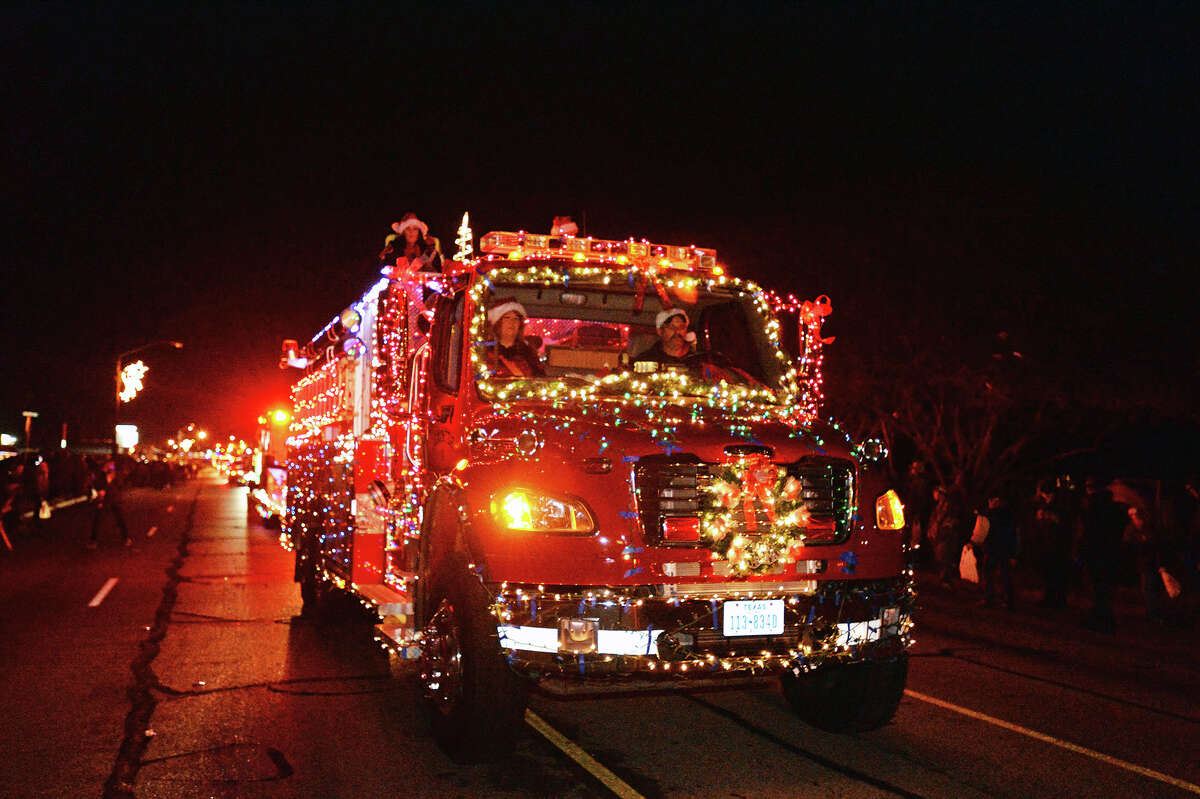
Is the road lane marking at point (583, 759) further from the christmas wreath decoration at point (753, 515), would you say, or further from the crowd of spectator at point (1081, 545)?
the crowd of spectator at point (1081, 545)

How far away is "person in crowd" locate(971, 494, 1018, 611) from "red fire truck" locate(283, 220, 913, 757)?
7.14 metres

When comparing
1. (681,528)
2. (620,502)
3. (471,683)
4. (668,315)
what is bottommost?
(471,683)

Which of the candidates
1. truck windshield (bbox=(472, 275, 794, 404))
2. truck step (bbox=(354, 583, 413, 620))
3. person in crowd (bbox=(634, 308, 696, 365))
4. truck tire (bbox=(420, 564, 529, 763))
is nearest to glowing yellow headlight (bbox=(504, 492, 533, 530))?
truck tire (bbox=(420, 564, 529, 763))

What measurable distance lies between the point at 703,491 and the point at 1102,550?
8123 mm

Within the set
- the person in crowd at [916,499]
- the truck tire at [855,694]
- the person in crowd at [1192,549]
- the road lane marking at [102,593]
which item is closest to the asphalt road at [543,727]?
the truck tire at [855,694]

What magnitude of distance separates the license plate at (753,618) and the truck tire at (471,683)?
1100 mm

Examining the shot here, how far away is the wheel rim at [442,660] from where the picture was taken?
580 centimetres

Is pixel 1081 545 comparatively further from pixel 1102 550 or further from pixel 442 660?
pixel 442 660

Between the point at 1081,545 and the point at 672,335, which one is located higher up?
the point at 672,335

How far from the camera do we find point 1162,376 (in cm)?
1662

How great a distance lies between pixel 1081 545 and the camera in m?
12.4

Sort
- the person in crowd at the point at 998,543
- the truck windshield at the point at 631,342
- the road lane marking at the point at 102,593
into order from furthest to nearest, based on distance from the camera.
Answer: the person in crowd at the point at 998,543 → the road lane marking at the point at 102,593 → the truck windshield at the point at 631,342

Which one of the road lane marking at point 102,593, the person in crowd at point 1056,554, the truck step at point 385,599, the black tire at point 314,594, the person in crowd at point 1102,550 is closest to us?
the truck step at point 385,599

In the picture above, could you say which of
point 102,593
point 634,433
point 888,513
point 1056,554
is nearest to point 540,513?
point 634,433
